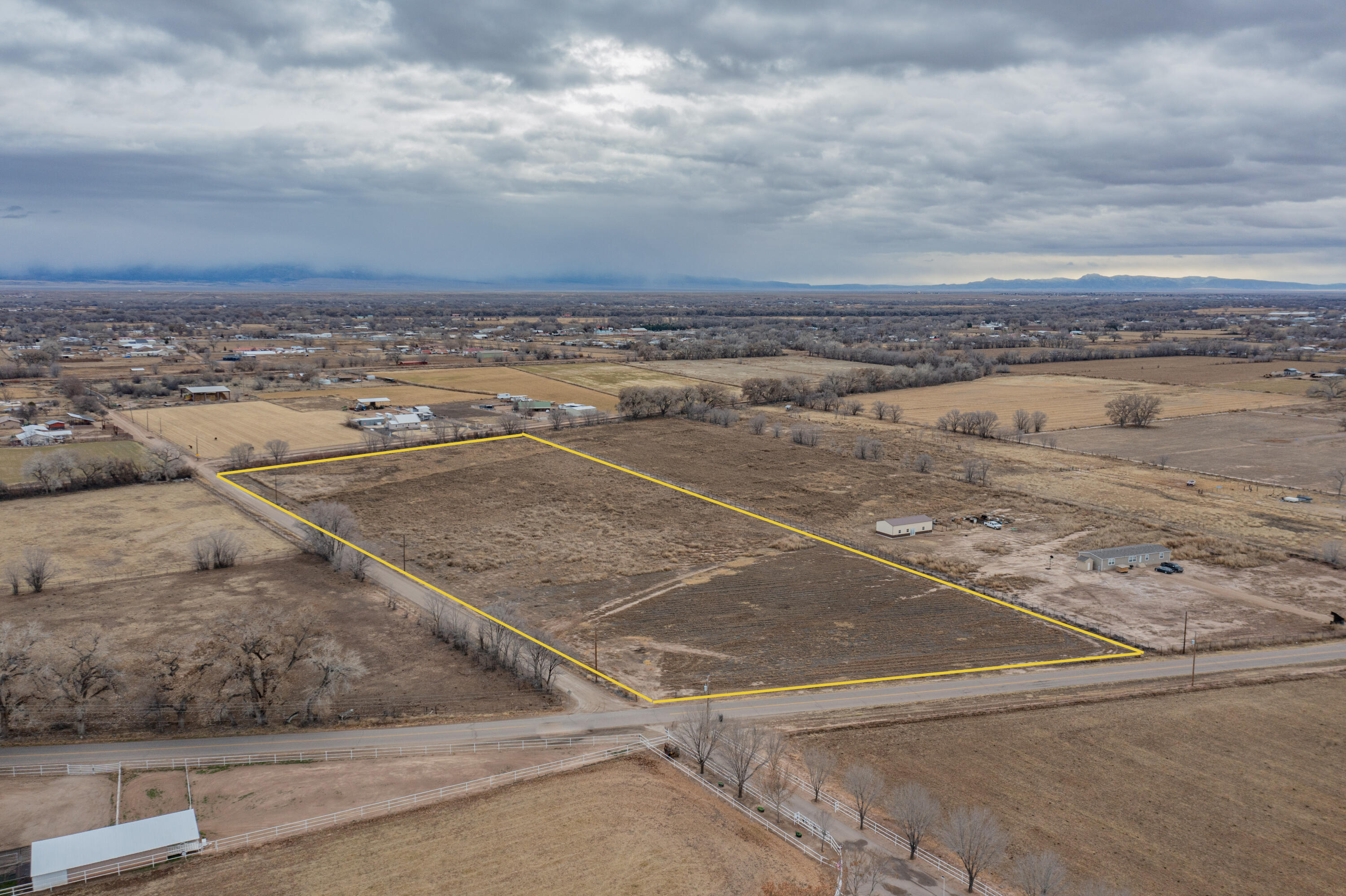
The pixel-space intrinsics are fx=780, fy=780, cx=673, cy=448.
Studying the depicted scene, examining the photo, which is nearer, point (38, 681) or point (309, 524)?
point (38, 681)

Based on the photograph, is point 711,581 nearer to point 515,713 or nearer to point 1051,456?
point 515,713

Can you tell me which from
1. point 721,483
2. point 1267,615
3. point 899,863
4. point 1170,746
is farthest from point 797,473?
point 899,863

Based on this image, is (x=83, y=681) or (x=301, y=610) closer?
(x=83, y=681)

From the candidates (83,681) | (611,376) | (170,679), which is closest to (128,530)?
(170,679)

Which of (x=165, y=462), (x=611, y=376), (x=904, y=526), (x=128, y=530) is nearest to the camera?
(x=128, y=530)

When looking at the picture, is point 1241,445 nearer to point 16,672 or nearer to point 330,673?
point 330,673

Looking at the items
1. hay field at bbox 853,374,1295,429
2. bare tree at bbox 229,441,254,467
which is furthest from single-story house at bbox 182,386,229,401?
hay field at bbox 853,374,1295,429

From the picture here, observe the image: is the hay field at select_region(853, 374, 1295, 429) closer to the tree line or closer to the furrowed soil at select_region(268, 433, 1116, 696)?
the furrowed soil at select_region(268, 433, 1116, 696)
